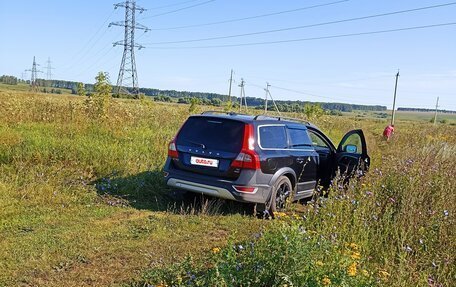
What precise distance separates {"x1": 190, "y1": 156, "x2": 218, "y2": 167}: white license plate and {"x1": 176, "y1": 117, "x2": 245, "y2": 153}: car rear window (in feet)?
0.64

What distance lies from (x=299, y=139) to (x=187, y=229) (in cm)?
286

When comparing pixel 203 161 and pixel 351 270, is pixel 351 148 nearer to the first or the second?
pixel 203 161

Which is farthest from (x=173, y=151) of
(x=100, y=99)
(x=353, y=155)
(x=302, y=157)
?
(x=100, y=99)

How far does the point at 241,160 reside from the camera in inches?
237

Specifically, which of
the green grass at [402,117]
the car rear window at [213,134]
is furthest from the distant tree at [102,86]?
the green grass at [402,117]

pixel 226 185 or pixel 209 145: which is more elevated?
pixel 209 145

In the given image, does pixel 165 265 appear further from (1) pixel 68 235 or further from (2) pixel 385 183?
(2) pixel 385 183

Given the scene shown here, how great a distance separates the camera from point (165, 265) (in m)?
4.14

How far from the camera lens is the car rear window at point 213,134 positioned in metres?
6.15

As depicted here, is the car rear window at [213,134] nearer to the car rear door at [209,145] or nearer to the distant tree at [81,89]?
the car rear door at [209,145]

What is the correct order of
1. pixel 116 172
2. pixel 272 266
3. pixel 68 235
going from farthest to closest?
pixel 116 172 → pixel 68 235 → pixel 272 266

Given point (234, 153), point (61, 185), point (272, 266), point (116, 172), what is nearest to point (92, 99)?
point (116, 172)

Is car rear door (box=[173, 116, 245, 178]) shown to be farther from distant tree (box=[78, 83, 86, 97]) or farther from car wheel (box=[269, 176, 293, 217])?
distant tree (box=[78, 83, 86, 97])

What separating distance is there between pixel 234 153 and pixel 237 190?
569mm
